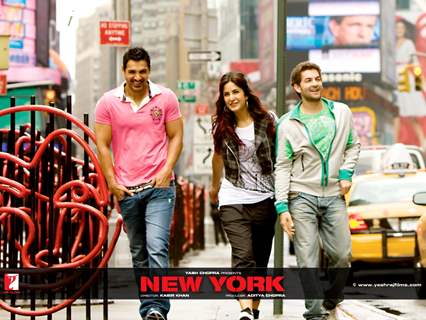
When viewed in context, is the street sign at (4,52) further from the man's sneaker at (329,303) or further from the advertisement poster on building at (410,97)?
the advertisement poster on building at (410,97)

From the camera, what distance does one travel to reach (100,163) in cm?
861

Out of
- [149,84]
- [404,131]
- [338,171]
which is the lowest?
[404,131]

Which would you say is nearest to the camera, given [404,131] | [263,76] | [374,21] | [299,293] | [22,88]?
[299,293]

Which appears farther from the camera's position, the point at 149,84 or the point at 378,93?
the point at 378,93

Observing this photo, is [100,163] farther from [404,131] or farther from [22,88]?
[404,131]

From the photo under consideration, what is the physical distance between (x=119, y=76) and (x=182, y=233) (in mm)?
6162

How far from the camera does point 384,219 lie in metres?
15.7

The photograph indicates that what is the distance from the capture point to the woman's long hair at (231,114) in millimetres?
8562

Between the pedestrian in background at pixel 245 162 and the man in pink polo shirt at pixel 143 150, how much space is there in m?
0.35

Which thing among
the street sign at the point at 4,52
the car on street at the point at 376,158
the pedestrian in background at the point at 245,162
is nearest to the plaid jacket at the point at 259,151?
the pedestrian in background at the point at 245,162

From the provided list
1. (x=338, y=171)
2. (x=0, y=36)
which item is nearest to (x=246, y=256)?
(x=338, y=171)

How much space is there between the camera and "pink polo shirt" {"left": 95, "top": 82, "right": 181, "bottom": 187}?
8.41 metres

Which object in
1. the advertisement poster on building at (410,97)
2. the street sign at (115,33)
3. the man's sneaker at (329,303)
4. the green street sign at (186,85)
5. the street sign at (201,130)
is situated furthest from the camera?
the advertisement poster on building at (410,97)

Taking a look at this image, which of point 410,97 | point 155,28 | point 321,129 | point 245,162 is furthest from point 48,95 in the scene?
point 410,97
